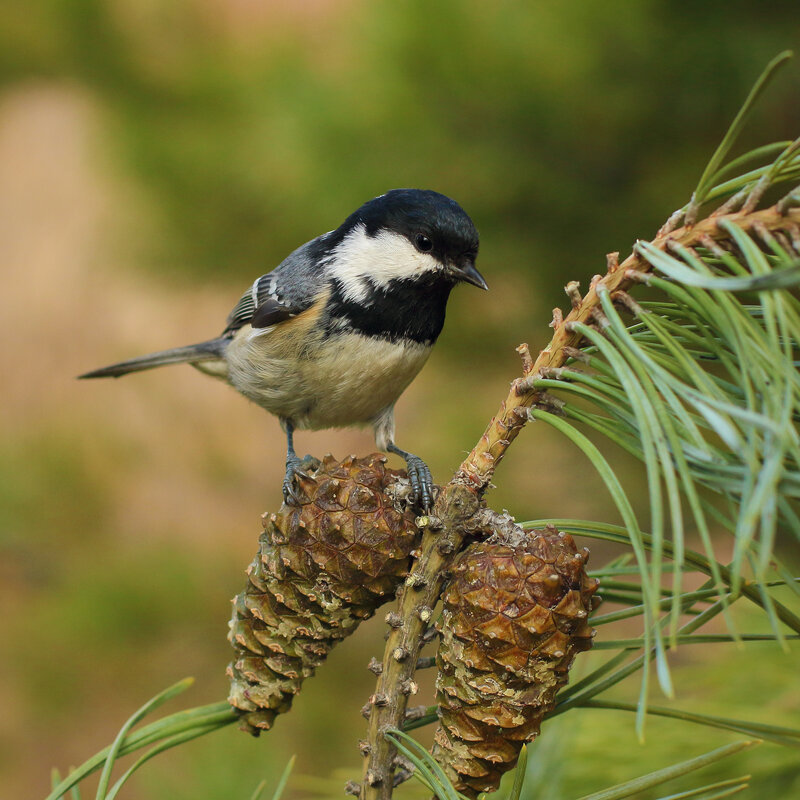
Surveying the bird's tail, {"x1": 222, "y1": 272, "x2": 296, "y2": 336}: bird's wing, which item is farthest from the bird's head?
the bird's tail

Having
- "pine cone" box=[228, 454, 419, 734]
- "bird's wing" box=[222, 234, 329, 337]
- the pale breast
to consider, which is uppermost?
"bird's wing" box=[222, 234, 329, 337]

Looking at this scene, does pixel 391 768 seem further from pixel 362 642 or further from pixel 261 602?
pixel 362 642

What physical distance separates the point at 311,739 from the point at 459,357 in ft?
2.28

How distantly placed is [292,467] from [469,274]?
36 cm

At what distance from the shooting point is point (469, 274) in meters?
1.17

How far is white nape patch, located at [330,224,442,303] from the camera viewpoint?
129 centimetres

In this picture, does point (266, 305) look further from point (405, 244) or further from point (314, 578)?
point (314, 578)

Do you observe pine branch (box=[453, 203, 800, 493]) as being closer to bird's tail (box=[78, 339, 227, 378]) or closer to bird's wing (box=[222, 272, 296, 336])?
bird's wing (box=[222, 272, 296, 336])

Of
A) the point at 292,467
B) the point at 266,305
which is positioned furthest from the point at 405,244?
the point at 292,467

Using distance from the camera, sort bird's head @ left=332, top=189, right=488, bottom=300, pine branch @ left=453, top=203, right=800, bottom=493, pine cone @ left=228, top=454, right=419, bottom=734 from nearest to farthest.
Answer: pine branch @ left=453, top=203, right=800, bottom=493 < pine cone @ left=228, top=454, right=419, bottom=734 < bird's head @ left=332, top=189, right=488, bottom=300

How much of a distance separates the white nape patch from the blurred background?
82mm

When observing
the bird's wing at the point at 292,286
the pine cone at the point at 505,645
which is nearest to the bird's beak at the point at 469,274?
the bird's wing at the point at 292,286

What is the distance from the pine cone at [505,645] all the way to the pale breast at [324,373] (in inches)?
29.3

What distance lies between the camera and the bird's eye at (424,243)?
1244 mm
